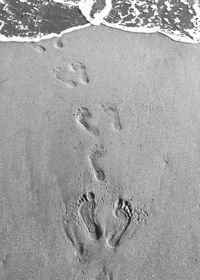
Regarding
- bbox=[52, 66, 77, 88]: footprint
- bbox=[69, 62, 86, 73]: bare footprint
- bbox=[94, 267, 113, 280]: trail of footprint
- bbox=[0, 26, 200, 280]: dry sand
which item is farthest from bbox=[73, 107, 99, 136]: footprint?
bbox=[94, 267, 113, 280]: trail of footprint

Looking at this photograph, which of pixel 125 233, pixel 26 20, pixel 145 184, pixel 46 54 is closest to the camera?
pixel 125 233

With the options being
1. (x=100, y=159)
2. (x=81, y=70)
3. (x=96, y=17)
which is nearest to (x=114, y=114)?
(x=100, y=159)

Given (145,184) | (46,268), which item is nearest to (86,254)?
(46,268)

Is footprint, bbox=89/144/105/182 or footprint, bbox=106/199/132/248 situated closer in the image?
footprint, bbox=106/199/132/248

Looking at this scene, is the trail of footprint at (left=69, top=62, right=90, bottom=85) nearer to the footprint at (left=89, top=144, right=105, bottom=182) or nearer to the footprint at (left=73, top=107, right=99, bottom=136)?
the footprint at (left=73, top=107, right=99, bottom=136)

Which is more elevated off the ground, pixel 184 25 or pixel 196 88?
pixel 184 25

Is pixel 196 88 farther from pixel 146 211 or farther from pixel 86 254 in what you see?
pixel 86 254
